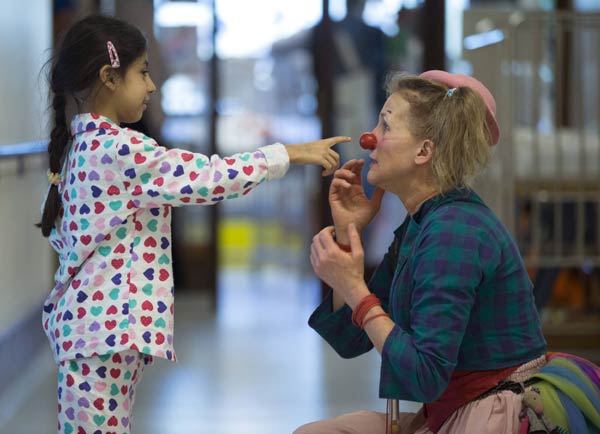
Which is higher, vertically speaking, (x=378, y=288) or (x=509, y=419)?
(x=378, y=288)

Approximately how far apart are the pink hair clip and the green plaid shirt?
2.20 ft

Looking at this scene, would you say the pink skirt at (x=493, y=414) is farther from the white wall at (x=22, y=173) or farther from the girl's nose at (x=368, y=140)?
the white wall at (x=22, y=173)

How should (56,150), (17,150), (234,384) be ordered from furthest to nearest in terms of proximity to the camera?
(234,384) → (17,150) → (56,150)

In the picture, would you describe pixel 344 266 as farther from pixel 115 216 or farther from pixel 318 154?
pixel 115 216

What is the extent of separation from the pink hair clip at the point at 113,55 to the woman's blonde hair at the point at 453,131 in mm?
611

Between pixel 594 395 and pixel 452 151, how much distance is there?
47 cm

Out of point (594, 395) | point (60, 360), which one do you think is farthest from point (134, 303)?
point (594, 395)

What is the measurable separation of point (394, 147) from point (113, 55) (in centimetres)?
60

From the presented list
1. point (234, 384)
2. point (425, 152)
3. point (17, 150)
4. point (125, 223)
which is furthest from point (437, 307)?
point (234, 384)

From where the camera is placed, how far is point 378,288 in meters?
1.91

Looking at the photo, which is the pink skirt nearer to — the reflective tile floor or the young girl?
the young girl

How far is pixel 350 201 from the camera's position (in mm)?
1860

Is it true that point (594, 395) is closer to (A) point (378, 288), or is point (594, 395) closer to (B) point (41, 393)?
(A) point (378, 288)

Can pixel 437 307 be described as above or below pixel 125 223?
below
